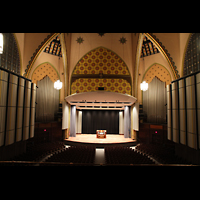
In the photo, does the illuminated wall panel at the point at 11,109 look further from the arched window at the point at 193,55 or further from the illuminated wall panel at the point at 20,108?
the arched window at the point at 193,55

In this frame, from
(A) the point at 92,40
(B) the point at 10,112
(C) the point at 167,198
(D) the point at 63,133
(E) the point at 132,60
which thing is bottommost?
(D) the point at 63,133

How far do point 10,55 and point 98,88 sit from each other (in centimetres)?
649

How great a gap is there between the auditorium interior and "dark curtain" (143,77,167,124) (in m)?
0.09

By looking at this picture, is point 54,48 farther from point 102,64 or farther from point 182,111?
point 182,111

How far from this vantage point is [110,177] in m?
2.46

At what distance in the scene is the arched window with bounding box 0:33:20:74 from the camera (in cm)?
791

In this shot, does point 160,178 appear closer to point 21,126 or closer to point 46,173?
point 46,173

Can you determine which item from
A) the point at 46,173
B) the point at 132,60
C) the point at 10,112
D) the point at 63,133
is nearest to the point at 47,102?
the point at 63,133

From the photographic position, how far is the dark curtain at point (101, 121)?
1969 centimetres

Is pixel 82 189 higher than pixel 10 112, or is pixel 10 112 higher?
pixel 10 112

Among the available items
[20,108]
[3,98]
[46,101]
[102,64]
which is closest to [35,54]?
[20,108]

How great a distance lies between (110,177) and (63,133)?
12.8 metres

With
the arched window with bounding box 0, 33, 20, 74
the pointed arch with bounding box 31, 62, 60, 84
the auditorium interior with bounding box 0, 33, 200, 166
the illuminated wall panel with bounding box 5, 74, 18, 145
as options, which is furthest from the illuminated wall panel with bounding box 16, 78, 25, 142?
the pointed arch with bounding box 31, 62, 60, 84

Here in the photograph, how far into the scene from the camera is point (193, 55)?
805cm
